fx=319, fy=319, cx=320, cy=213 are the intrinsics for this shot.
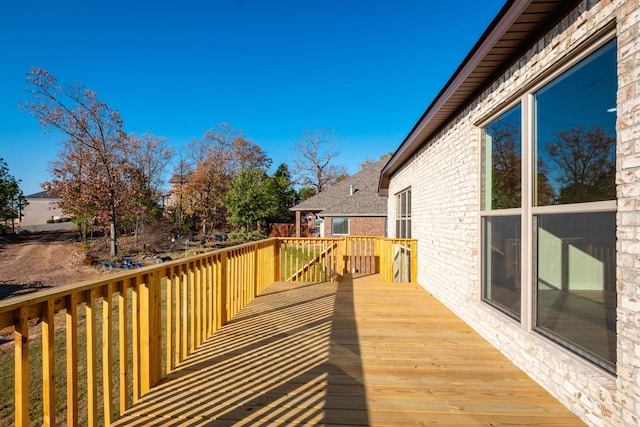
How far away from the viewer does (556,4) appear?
2.29 metres

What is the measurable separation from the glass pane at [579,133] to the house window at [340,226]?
52.6ft

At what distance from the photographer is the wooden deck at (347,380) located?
2082 millimetres

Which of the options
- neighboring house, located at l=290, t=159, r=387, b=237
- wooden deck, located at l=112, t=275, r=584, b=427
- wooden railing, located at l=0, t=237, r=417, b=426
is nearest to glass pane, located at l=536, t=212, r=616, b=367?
wooden deck, located at l=112, t=275, r=584, b=427

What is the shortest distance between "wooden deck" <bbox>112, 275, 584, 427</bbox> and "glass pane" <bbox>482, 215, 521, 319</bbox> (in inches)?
19.7

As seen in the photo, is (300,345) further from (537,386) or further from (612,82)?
(612,82)

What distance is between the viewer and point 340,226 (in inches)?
740

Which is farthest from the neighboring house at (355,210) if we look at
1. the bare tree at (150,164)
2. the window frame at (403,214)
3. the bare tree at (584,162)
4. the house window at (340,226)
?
the bare tree at (584,162)

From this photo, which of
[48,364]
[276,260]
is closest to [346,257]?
[276,260]

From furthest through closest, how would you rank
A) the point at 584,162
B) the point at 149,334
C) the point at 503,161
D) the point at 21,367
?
the point at 503,161
the point at 149,334
the point at 584,162
the point at 21,367

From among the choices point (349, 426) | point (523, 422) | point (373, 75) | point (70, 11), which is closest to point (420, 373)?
point (523, 422)

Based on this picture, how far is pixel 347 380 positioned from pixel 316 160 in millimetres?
32913

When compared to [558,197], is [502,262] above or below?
below

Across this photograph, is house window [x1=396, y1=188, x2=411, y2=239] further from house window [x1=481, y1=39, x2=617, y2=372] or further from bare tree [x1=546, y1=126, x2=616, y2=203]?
bare tree [x1=546, y1=126, x2=616, y2=203]

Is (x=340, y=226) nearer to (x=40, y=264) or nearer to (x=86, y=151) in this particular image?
(x=86, y=151)
